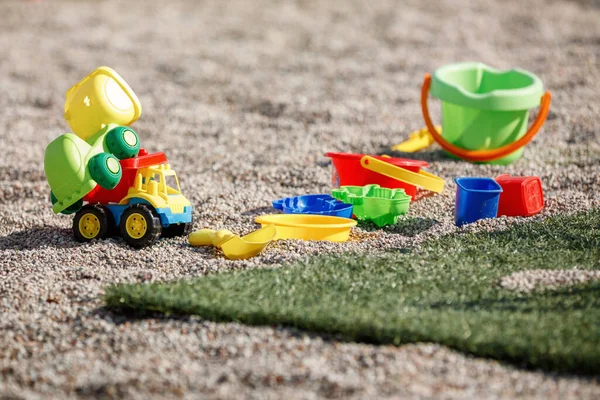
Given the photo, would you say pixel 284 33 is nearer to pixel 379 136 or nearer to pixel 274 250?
pixel 379 136

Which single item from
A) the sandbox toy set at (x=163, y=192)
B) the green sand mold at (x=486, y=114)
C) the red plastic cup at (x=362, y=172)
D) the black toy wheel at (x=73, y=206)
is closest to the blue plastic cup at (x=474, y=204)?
the sandbox toy set at (x=163, y=192)

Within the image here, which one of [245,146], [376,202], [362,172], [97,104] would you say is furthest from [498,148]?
[97,104]

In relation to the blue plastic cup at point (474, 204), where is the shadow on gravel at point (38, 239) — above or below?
below

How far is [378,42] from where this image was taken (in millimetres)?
8164

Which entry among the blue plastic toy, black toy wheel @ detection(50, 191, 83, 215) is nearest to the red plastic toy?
the blue plastic toy

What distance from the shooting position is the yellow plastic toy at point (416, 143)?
5.16 metres

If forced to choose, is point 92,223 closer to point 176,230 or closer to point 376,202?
point 176,230

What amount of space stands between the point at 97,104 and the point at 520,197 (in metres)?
Answer: 1.88

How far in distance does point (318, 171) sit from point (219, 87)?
7.65 ft

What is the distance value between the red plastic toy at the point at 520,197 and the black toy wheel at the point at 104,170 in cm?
170

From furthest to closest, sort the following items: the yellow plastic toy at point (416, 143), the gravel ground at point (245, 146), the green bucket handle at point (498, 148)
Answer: the yellow plastic toy at point (416, 143) → the green bucket handle at point (498, 148) → the gravel ground at point (245, 146)

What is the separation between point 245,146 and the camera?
5.30m

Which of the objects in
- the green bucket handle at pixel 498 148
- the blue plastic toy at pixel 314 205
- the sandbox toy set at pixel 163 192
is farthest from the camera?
the green bucket handle at pixel 498 148

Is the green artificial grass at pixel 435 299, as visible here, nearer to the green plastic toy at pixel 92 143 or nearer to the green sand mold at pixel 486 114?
the green plastic toy at pixel 92 143
